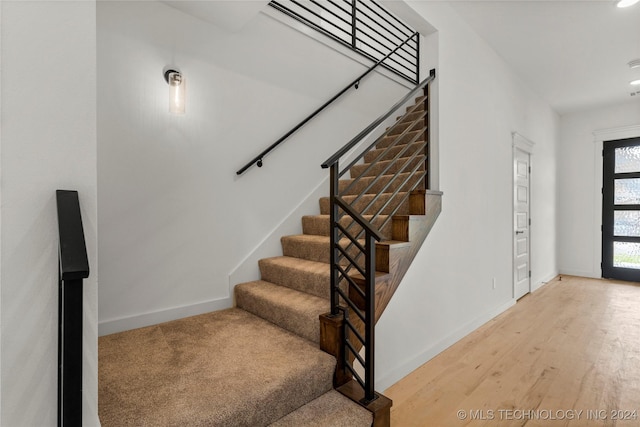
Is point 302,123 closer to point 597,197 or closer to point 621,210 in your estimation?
point 597,197

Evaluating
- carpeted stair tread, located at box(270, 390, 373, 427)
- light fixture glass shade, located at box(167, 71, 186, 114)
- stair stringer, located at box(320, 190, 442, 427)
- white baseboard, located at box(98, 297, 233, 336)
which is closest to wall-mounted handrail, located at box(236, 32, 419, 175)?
light fixture glass shade, located at box(167, 71, 186, 114)

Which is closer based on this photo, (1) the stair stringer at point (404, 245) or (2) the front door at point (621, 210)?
(1) the stair stringer at point (404, 245)

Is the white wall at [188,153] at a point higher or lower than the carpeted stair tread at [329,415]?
higher

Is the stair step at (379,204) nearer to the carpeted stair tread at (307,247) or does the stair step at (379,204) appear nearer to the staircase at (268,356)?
the staircase at (268,356)

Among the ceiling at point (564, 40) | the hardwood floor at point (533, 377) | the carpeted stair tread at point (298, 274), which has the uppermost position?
the ceiling at point (564, 40)

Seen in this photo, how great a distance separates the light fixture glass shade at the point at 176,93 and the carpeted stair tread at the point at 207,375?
148 centimetres

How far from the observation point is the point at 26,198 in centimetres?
87

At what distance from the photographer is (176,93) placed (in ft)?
7.07

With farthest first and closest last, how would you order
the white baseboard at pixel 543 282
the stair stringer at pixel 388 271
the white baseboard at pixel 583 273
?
the white baseboard at pixel 583 273
the white baseboard at pixel 543 282
the stair stringer at pixel 388 271

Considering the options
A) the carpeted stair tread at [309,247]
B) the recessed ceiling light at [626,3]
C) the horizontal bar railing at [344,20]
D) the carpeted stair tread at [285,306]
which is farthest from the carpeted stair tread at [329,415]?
the recessed ceiling light at [626,3]

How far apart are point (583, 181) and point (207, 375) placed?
284 inches

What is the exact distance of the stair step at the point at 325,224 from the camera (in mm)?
2473

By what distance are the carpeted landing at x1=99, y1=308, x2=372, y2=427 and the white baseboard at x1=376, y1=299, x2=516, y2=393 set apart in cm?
70

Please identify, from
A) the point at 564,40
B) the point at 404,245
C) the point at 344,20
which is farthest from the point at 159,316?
the point at 564,40
